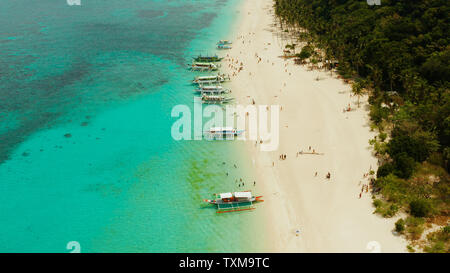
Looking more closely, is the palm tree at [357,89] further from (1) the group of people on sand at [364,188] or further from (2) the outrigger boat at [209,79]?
(2) the outrigger boat at [209,79]

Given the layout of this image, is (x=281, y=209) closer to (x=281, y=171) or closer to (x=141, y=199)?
(x=281, y=171)

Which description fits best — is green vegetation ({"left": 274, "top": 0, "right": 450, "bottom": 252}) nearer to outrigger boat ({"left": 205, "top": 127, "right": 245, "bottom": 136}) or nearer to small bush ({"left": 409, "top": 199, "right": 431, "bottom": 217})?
small bush ({"left": 409, "top": 199, "right": 431, "bottom": 217})

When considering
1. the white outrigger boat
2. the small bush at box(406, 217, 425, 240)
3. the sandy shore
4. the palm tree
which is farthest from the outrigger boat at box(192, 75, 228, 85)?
the small bush at box(406, 217, 425, 240)

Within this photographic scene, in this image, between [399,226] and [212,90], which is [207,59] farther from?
[399,226]

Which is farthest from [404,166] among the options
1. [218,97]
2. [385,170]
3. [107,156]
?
[107,156]
